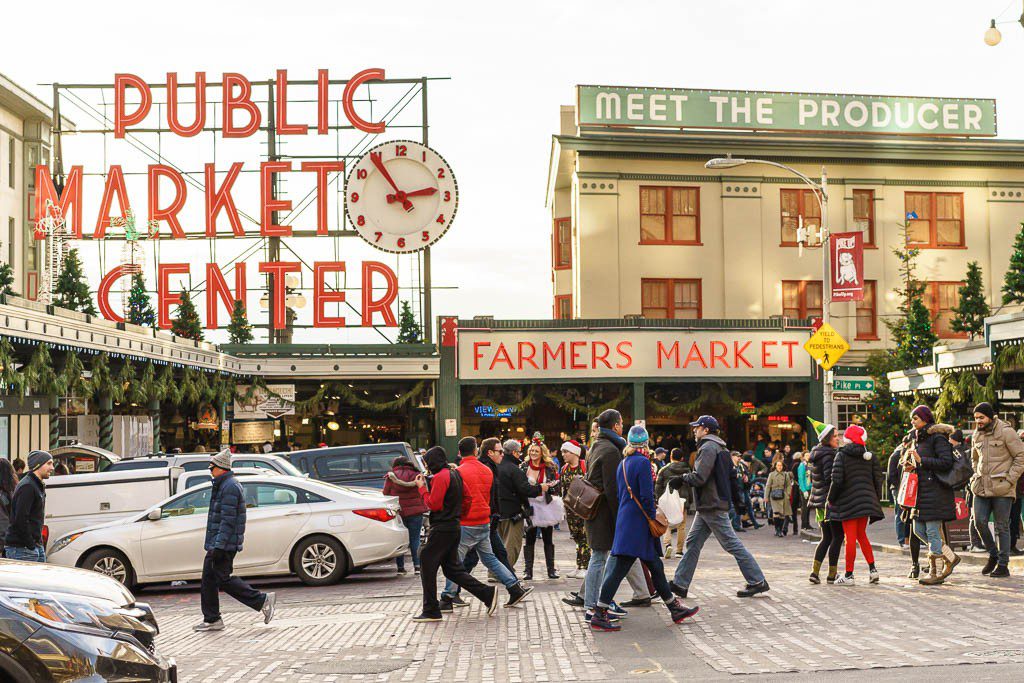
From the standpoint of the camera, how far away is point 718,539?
40.6ft

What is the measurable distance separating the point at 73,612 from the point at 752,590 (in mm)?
7984

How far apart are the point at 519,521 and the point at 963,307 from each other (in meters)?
28.1

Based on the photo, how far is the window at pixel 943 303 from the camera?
42.0 meters

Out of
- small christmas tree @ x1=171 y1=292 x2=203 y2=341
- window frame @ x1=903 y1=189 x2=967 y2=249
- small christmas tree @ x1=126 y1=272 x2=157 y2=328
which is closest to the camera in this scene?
window frame @ x1=903 y1=189 x2=967 y2=249

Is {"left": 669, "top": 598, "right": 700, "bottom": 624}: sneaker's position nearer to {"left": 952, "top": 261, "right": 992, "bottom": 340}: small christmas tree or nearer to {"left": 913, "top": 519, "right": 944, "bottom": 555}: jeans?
{"left": 913, "top": 519, "right": 944, "bottom": 555}: jeans

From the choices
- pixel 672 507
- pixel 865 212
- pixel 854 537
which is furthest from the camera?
pixel 865 212

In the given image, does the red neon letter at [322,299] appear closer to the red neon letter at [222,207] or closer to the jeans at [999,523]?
the red neon letter at [222,207]

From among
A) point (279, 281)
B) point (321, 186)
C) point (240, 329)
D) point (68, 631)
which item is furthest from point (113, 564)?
point (240, 329)

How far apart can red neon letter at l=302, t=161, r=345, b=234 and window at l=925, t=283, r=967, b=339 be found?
21.2 meters

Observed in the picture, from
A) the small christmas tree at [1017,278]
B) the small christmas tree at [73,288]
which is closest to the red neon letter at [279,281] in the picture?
the small christmas tree at [73,288]

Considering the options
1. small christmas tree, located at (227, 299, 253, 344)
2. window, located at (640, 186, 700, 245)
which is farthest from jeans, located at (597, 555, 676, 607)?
small christmas tree, located at (227, 299, 253, 344)

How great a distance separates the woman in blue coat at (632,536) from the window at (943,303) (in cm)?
3332

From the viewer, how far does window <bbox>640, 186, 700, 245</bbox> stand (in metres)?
41.5

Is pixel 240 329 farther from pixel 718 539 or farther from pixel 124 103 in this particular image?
pixel 718 539
